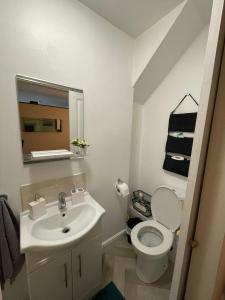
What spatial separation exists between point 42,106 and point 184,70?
1.43m

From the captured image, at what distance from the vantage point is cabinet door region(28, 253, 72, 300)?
96 centimetres

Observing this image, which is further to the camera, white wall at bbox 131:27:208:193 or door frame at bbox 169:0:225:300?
white wall at bbox 131:27:208:193

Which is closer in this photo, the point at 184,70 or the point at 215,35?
the point at 215,35

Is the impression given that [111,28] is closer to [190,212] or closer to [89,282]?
[190,212]

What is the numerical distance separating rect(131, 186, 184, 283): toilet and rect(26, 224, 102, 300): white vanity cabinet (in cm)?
43

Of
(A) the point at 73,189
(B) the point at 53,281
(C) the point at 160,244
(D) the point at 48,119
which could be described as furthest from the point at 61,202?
(C) the point at 160,244

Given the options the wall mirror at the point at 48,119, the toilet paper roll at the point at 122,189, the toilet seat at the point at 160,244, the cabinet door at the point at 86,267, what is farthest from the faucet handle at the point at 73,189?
the toilet seat at the point at 160,244

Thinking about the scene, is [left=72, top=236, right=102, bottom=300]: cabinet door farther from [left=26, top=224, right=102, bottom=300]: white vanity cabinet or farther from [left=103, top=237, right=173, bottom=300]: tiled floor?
[left=103, top=237, right=173, bottom=300]: tiled floor

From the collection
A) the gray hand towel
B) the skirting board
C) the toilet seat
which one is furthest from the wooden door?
the skirting board

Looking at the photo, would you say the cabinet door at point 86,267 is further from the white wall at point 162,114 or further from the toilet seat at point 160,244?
the white wall at point 162,114

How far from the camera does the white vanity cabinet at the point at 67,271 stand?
0.96 meters

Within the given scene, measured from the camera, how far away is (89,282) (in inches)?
50.5

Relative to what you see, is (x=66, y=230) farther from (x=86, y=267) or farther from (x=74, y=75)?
(x=74, y=75)

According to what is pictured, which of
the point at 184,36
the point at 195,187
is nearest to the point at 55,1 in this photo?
the point at 184,36
